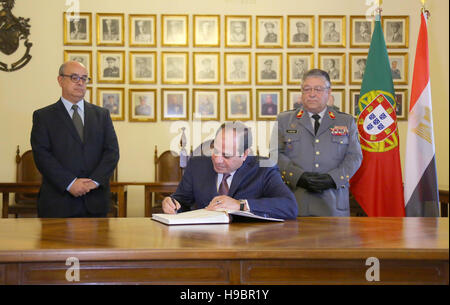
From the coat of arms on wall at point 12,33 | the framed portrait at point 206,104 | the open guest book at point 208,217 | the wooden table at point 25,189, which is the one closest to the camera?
the open guest book at point 208,217

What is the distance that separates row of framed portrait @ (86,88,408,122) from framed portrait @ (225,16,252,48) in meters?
0.65

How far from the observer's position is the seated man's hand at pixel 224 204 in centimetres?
278

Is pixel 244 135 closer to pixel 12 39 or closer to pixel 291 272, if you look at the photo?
pixel 291 272

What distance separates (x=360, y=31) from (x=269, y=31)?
1.29m

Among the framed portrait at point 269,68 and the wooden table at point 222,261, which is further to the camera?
the framed portrait at point 269,68

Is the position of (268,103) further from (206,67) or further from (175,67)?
(175,67)

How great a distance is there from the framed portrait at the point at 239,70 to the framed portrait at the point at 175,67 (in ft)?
1.94

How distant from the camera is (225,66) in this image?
7.24 meters

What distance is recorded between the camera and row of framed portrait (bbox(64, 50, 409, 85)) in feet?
23.5

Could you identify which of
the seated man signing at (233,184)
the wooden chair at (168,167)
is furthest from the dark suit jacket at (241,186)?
the wooden chair at (168,167)

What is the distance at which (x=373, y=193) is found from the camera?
4797 millimetres

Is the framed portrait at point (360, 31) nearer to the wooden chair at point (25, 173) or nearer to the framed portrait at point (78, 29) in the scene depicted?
the framed portrait at point (78, 29)

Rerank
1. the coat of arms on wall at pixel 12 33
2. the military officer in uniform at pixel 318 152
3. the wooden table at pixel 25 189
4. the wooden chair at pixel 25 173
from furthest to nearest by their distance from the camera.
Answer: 1. the coat of arms on wall at pixel 12 33
2. the wooden chair at pixel 25 173
3. the wooden table at pixel 25 189
4. the military officer in uniform at pixel 318 152

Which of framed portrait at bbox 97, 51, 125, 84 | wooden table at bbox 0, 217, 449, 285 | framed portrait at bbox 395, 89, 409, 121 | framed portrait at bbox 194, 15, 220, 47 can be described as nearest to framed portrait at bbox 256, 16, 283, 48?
framed portrait at bbox 194, 15, 220, 47
